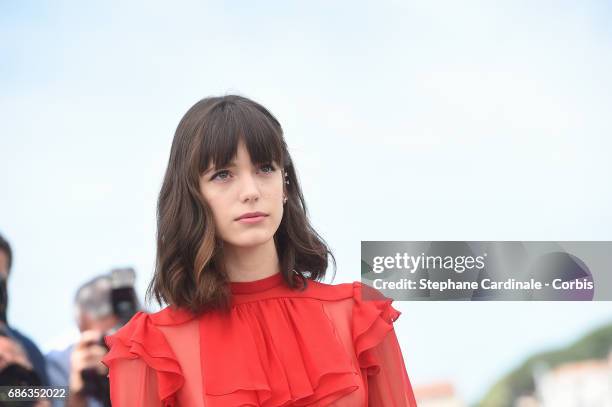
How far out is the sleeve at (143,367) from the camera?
1293 mm

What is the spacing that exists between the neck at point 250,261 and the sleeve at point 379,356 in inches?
6.5

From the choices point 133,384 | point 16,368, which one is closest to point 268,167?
point 133,384

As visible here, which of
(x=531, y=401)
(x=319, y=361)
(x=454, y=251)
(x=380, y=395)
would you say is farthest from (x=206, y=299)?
(x=531, y=401)

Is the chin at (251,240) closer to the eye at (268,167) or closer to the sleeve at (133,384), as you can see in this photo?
the eye at (268,167)

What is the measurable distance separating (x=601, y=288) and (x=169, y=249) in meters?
2.01

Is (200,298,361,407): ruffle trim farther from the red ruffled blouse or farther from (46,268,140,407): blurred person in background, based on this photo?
(46,268,140,407): blurred person in background

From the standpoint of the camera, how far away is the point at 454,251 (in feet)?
9.46

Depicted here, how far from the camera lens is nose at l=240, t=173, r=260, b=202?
4.21 feet

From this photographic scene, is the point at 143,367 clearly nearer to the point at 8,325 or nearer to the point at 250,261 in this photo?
the point at 250,261

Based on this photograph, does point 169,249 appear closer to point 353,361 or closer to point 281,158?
point 281,158

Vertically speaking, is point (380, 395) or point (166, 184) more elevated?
point (166, 184)

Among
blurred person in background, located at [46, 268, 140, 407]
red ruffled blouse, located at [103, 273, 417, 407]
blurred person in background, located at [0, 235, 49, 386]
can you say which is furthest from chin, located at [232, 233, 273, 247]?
blurred person in background, located at [0, 235, 49, 386]

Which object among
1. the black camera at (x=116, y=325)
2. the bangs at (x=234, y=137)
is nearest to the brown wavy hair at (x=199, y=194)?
the bangs at (x=234, y=137)

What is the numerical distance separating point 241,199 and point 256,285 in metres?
0.17
